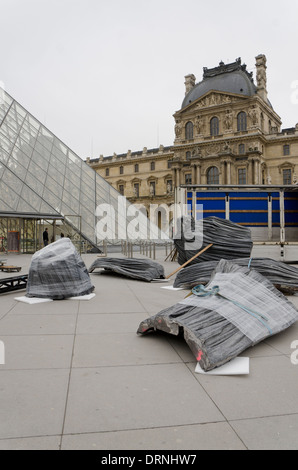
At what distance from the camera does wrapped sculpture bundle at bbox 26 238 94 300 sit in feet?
23.5

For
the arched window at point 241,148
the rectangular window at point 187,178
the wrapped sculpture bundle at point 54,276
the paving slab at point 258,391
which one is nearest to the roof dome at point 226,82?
the arched window at point 241,148

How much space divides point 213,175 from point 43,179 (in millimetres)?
36703

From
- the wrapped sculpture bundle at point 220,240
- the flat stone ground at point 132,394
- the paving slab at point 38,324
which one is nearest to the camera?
the flat stone ground at point 132,394

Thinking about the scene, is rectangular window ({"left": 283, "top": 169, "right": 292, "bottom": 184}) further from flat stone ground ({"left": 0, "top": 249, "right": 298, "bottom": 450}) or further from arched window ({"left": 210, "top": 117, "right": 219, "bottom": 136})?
flat stone ground ({"left": 0, "top": 249, "right": 298, "bottom": 450})

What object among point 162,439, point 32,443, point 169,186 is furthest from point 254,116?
point 32,443

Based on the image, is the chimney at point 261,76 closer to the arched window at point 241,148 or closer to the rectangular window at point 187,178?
the arched window at point 241,148

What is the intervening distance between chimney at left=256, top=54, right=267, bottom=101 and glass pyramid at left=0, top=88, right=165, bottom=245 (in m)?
41.4

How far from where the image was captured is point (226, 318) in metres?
3.91

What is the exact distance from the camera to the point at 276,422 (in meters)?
2.43

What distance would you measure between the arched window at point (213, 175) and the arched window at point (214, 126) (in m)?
5.62

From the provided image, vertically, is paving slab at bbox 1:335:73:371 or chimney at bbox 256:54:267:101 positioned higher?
chimney at bbox 256:54:267:101

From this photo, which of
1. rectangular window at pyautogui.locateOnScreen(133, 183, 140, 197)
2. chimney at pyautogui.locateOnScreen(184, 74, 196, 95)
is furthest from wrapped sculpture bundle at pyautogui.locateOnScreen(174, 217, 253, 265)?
chimney at pyautogui.locateOnScreen(184, 74, 196, 95)

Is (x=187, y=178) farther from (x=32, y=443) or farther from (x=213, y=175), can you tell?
A: (x=32, y=443)

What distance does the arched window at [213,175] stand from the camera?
5482cm
